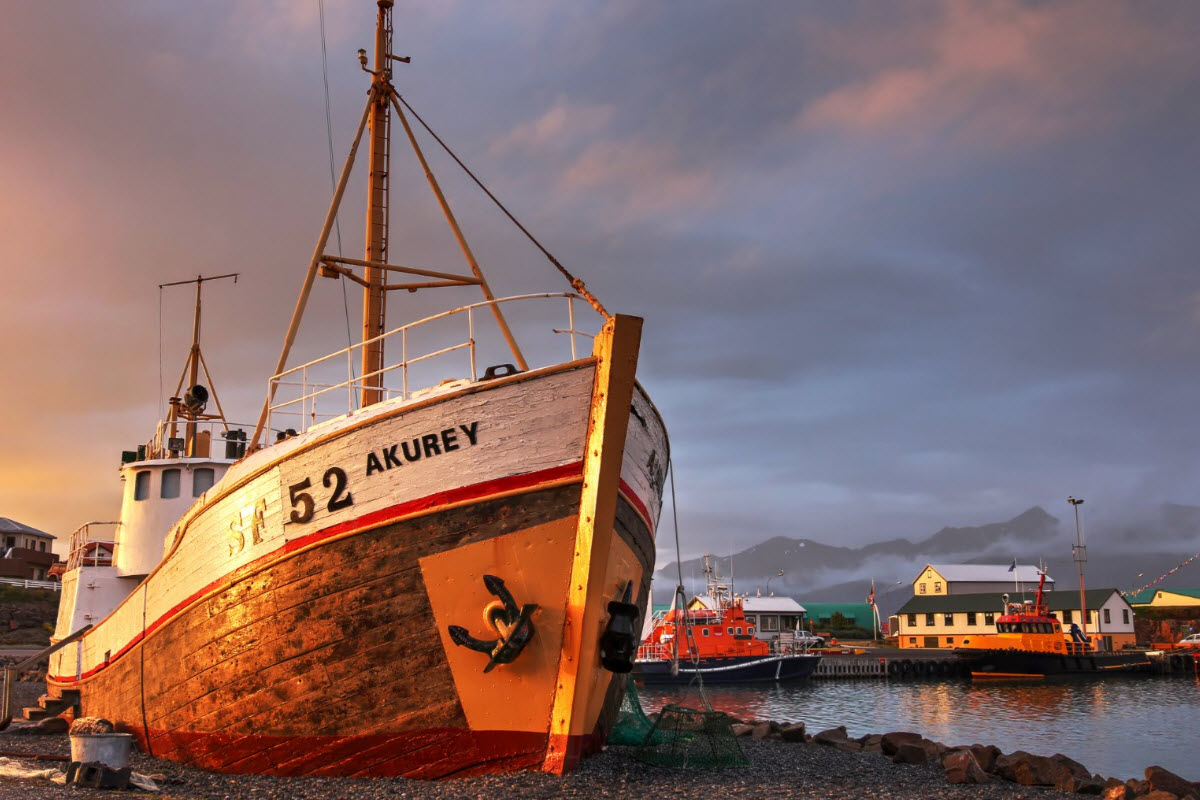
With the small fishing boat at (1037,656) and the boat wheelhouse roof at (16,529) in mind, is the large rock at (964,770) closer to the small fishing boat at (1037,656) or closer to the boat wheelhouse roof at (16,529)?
the small fishing boat at (1037,656)

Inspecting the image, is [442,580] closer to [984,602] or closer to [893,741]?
[893,741]

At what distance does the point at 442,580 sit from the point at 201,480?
961 cm

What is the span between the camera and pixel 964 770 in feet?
41.5

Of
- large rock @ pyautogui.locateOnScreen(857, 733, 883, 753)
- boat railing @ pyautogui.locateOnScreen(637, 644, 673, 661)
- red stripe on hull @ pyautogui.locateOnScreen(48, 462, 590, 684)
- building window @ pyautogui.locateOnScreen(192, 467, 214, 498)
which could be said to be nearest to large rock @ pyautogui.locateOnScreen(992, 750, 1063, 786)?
large rock @ pyautogui.locateOnScreen(857, 733, 883, 753)

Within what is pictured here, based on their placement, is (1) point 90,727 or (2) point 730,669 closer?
(1) point 90,727

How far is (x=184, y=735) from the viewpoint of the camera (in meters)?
11.8

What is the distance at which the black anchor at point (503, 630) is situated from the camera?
952 cm

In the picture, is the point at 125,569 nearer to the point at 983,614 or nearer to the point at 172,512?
the point at 172,512

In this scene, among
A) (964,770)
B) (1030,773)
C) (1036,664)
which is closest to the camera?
(964,770)

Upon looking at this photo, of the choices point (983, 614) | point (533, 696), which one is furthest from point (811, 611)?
point (533, 696)

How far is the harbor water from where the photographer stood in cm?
2427

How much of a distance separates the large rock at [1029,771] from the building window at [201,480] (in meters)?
14.4

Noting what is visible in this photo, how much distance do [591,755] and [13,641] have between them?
47.7 meters

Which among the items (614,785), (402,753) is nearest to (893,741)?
(614,785)
